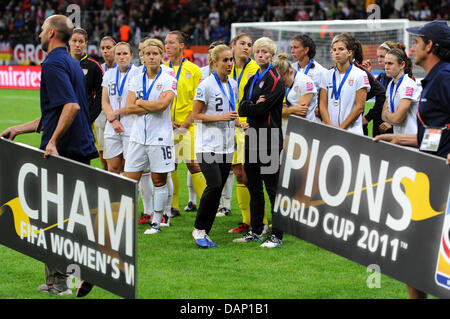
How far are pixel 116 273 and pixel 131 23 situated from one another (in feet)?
91.1

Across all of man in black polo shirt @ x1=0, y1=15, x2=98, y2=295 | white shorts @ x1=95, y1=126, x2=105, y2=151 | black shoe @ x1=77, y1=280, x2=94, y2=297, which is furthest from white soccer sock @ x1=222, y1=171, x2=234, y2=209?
black shoe @ x1=77, y1=280, x2=94, y2=297

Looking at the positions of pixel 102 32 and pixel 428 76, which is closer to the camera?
pixel 428 76

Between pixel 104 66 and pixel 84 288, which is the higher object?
pixel 104 66

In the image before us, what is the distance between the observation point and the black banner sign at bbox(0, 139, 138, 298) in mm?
4137

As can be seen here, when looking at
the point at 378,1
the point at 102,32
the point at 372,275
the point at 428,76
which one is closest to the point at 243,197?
the point at 372,275

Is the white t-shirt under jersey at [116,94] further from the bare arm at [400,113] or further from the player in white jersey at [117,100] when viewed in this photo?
the bare arm at [400,113]

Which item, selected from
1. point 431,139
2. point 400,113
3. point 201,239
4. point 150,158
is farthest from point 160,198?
point 431,139

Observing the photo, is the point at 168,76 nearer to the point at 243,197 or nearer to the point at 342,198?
the point at 243,197

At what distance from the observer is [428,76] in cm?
448

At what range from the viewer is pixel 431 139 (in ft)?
14.5

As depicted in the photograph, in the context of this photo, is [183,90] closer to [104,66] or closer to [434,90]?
[104,66]

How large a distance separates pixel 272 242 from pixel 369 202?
2.39 m

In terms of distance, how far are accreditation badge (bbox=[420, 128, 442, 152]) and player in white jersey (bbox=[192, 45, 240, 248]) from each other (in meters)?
2.57
